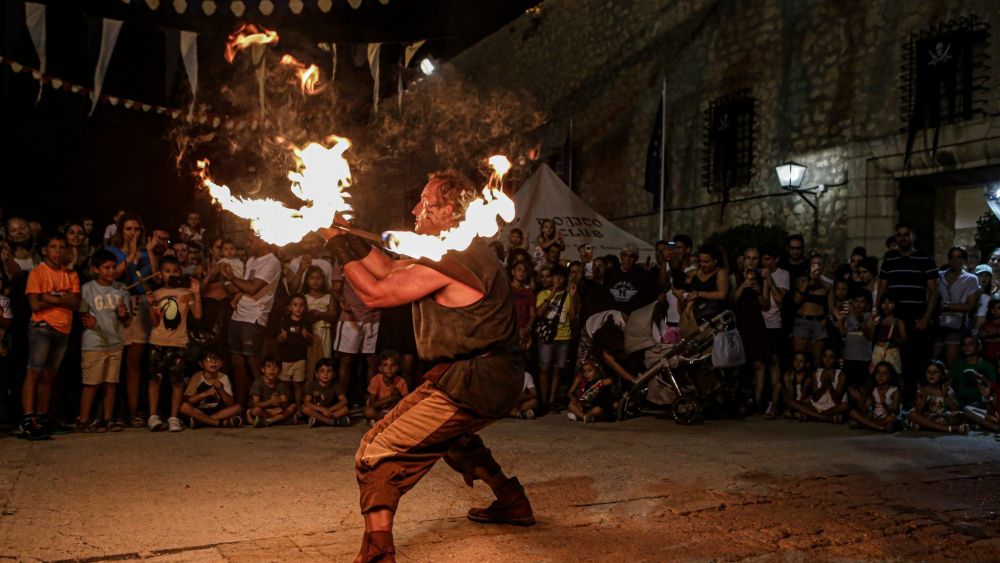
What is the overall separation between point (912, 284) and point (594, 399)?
366cm

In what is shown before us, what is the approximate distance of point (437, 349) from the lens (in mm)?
3875

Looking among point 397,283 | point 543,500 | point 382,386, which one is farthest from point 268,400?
point 397,283

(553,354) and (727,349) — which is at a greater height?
(727,349)

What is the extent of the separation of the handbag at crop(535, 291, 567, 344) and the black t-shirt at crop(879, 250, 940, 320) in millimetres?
3613

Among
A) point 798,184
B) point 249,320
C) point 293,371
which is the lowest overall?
point 293,371

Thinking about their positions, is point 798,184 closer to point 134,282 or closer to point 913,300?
point 913,300

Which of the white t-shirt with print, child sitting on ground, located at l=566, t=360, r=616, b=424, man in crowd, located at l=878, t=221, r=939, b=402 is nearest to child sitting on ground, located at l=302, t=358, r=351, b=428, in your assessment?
the white t-shirt with print

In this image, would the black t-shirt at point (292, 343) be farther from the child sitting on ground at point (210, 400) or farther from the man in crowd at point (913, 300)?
the man in crowd at point (913, 300)

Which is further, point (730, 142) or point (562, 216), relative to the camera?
point (730, 142)

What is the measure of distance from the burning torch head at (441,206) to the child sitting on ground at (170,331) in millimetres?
4463

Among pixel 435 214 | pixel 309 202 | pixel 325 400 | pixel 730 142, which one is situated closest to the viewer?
pixel 435 214

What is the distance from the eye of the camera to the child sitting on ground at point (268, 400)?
307 inches

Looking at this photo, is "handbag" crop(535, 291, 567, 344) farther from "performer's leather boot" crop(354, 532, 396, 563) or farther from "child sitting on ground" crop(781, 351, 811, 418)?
"performer's leather boot" crop(354, 532, 396, 563)

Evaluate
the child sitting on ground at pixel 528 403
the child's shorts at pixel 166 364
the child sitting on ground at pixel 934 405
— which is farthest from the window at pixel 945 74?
the child's shorts at pixel 166 364
